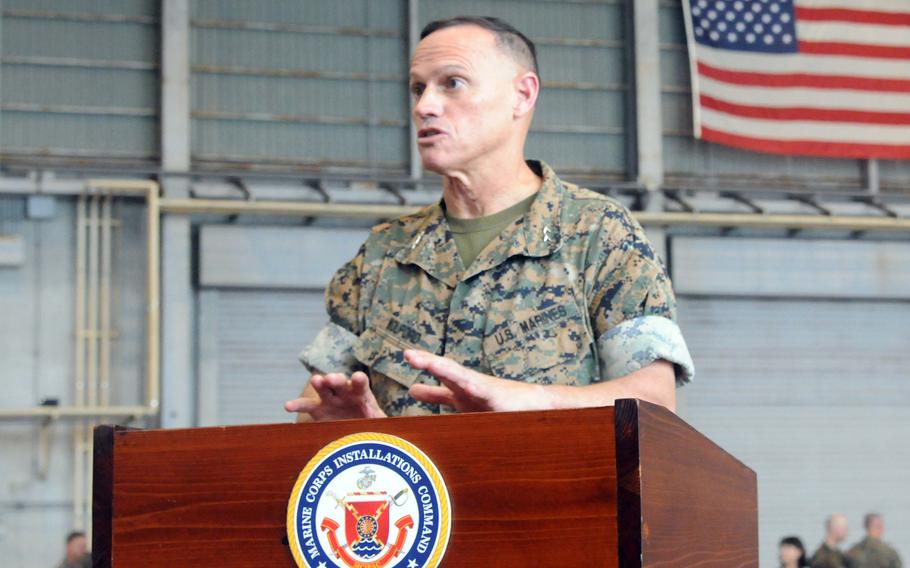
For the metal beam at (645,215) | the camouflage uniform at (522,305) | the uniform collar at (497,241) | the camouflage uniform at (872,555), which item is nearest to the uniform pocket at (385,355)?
the camouflage uniform at (522,305)

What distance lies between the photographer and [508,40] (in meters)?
2.71

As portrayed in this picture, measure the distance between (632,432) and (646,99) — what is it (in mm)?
13283

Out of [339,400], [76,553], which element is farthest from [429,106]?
[76,553]

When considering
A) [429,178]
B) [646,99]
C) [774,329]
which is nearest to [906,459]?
[774,329]

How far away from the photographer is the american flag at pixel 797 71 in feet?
47.5

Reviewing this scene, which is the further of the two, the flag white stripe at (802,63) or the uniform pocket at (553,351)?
the flag white stripe at (802,63)

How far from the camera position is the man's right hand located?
2129 mm

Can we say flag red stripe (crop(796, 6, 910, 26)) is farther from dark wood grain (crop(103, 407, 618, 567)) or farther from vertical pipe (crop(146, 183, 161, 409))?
dark wood grain (crop(103, 407, 618, 567))

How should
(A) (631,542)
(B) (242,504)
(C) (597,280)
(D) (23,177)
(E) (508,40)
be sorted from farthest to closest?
1. (D) (23,177)
2. (E) (508,40)
3. (C) (597,280)
4. (B) (242,504)
5. (A) (631,542)

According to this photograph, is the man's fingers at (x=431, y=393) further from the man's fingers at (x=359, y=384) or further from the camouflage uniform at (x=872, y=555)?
the camouflage uniform at (x=872, y=555)

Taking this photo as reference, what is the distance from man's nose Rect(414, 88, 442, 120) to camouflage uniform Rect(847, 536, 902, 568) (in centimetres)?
1045

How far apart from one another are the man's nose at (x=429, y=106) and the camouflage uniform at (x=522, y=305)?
264 millimetres

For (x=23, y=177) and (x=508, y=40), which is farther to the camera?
(x=23, y=177)

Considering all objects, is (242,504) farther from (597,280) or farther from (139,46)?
(139,46)
